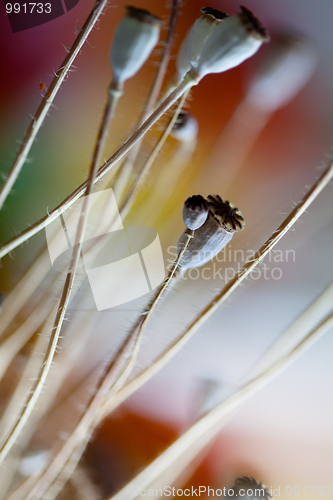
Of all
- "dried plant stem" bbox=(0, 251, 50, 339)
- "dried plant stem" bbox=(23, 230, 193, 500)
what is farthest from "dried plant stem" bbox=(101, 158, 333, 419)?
"dried plant stem" bbox=(0, 251, 50, 339)

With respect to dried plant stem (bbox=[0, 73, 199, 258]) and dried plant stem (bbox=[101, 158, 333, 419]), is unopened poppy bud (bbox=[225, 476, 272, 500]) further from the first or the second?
dried plant stem (bbox=[0, 73, 199, 258])

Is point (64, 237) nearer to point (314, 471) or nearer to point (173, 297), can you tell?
point (173, 297)

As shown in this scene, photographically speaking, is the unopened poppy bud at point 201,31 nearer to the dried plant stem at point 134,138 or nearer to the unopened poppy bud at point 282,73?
the dried plant stem at point 134,138

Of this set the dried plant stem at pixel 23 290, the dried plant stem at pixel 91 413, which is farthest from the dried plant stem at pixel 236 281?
the dried plant stem at pixel 23 290

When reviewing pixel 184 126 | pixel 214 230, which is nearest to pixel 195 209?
Answer: pixel 214 230

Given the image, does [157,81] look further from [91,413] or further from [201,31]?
[91,413]

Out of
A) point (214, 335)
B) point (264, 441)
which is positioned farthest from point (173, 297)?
point (264, 441)
